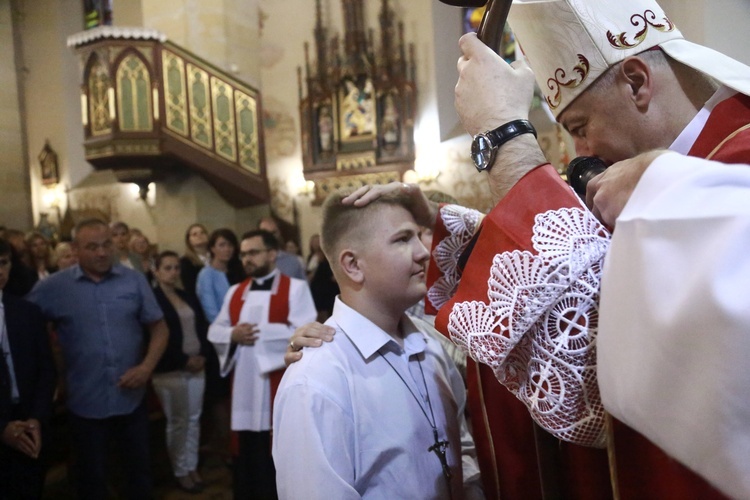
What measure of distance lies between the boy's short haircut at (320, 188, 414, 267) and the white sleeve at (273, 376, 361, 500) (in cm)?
54

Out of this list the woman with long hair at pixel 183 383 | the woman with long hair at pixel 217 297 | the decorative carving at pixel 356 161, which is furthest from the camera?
the decorative carving at pixel 356 161

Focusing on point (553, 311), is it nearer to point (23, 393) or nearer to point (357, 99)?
point (23, 393)

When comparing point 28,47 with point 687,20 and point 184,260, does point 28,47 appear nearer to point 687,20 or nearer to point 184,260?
point 184,260

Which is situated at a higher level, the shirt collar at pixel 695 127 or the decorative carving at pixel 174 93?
the decorative carving at pixel 174 93

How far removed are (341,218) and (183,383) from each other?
3.55 metres

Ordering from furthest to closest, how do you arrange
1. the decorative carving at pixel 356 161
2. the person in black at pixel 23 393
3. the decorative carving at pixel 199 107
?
1. the decorative carving at pixel 356 161
2. the decorative carving at pixel 199 107
3. the person in black at pixel 23 393

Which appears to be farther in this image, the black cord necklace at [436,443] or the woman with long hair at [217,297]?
the woman with long hair at [217,297]

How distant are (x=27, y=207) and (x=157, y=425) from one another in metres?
9.65

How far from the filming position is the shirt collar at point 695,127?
98cm

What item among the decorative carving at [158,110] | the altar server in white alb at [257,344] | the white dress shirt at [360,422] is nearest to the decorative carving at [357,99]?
the decorative carving at [158,110]

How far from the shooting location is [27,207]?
13.2 meters

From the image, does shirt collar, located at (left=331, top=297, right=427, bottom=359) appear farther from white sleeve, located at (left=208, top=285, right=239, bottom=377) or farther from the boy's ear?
white sleeve, located at (left=208, top=285, right=239, bottom=377)

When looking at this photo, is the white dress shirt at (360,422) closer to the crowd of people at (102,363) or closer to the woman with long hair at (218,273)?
the crowd of people at (102,363)

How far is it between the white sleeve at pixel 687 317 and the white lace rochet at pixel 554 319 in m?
0.19
